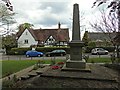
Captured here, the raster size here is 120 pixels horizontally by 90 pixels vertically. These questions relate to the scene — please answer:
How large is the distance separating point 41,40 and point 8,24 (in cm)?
3510

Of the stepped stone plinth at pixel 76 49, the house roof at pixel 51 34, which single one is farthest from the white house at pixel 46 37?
the stepped stone plinth at pixel 76 49

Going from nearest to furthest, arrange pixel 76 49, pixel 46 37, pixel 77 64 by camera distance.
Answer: pixel 77 64
pixel 76 49
pixel 46 37

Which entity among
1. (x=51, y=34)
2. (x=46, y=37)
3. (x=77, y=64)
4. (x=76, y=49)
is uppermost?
(x=51, y=34)

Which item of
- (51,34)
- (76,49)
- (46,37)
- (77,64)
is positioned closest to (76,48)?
(76,49)

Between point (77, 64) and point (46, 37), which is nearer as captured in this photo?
point (77, 64)

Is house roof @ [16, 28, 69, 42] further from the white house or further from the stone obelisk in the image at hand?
the stone obelisk

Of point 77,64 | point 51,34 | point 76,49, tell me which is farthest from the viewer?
point 51,34

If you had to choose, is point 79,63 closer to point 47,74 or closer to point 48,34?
point 47,74

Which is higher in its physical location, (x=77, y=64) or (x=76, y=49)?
(x=76, y=49)

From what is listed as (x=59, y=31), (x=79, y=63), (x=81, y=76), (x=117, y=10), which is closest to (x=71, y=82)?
(x=81, y=76)

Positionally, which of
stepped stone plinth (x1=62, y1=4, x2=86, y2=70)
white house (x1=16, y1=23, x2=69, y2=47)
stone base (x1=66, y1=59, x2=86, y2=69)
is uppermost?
white house (x1=16, y1=23, x2=69, y2=47)

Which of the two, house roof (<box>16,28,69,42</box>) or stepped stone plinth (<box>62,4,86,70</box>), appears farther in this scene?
house roof (<box>16,28,69,42</box>)

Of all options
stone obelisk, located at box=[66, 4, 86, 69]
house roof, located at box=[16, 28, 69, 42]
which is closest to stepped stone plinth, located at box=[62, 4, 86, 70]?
stone obelisk, located at box=[66, 4, 86, 69]

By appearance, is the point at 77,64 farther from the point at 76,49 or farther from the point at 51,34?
the point at 51,34
